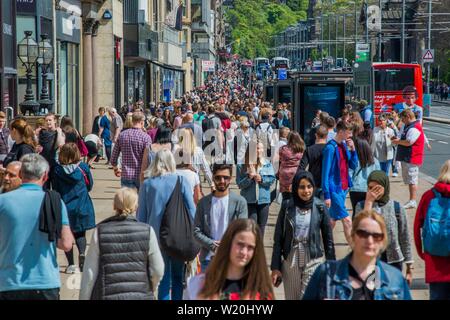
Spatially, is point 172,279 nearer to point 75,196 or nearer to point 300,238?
point 300,238

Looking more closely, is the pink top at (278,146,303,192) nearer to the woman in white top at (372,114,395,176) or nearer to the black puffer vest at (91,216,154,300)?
the black puffer vest at (91,216,154,300)

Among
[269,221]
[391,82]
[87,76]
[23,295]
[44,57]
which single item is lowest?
[269,221]

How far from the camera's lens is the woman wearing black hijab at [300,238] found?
8953mm

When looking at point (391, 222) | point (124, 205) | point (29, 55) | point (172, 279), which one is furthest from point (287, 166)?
point (29, 55)

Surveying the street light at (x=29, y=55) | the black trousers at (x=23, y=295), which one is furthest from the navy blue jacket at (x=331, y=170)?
the street light at (x=29, y=55)

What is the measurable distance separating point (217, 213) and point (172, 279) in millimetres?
1020

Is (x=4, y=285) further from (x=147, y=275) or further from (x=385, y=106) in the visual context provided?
(x=385, y=106)

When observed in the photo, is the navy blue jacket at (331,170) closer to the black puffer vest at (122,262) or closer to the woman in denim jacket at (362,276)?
the black puffer vest at (122,262)

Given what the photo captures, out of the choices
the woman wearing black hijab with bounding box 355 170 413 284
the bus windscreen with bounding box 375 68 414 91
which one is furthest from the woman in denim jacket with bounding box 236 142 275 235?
the bus windscreen with bounding box 375 68 414 91

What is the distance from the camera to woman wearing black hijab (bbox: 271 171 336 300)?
352 inches

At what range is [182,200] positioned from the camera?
33.4 ft

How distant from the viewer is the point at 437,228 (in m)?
8.77
